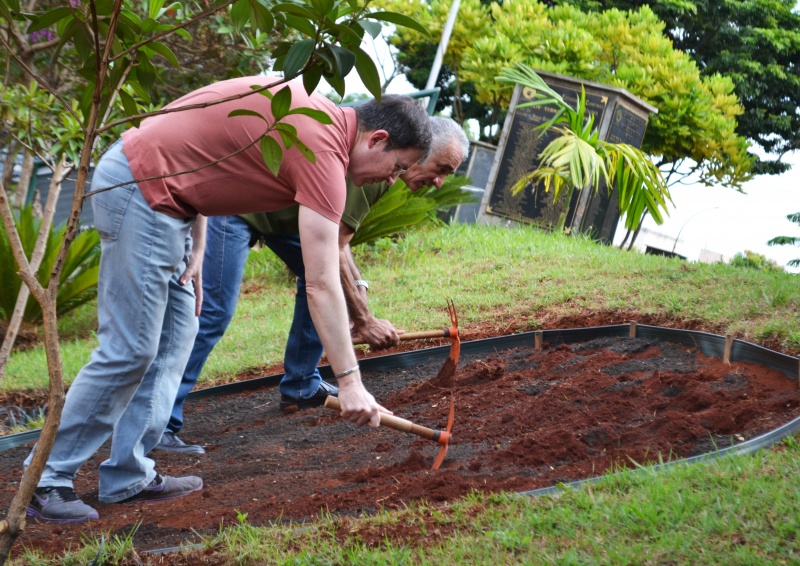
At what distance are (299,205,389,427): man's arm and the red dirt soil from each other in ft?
1.17

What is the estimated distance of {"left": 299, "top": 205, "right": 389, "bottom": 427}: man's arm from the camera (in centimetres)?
267

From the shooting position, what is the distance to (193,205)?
116 inches

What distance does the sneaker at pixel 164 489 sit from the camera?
323 cm

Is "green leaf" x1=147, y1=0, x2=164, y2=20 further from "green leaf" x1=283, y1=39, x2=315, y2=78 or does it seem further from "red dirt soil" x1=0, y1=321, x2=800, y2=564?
"red dirt soil" x1=0, y1=321, x2=800, y2=564

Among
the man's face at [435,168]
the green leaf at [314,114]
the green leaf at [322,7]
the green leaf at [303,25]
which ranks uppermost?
the green leaf at [322,7]

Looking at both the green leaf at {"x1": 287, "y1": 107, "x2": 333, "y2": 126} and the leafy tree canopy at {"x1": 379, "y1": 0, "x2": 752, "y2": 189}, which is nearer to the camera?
the green leaf at {"x1": 287, "y1": 107, "x2": 333, "y2": 126}

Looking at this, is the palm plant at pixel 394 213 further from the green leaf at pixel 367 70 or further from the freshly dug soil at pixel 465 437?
the green leaf at pixel 367 70

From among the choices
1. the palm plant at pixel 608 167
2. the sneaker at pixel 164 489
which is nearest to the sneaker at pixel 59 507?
the sneaker at pixel 164 489

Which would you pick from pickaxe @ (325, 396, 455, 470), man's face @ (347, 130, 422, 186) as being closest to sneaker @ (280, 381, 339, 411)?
pickaxe @ (325, 396, 455, 470)

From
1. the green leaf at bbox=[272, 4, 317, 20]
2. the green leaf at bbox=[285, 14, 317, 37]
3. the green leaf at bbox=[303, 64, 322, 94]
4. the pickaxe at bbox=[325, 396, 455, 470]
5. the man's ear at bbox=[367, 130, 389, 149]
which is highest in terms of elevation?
the green leaf at bbox=[272, 4, 317, 20]

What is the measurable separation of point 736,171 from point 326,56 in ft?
57.9

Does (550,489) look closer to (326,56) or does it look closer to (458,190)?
(326,56)

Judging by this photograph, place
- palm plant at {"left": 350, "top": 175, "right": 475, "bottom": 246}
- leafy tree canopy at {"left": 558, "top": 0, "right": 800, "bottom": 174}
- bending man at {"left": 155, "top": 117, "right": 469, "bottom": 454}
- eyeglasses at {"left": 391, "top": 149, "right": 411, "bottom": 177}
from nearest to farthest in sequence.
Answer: eyeglasses at {"left": 391, "top": 149, "right": 411, "bottom": 177}, bending man at {"left": 155, "top": 117, "right": 469, "bottom": 454}, palm plant at {"left": 350, "top": 175, "right": 475, "bottom": 246}, leafy tree canopy at {"left": 558, "top": 0, "right": 800, "bottom": 174}

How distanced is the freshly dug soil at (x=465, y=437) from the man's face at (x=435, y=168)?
978 mm
